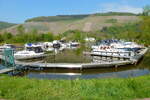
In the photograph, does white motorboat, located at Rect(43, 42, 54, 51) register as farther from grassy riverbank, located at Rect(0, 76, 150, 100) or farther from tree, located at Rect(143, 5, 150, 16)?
grassy riverbank, located at Rect(0, 76, 150, 100)

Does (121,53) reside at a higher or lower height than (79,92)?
lower

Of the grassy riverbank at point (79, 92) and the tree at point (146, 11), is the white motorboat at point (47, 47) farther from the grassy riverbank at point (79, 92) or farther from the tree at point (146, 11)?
the grassy riverbank at point (79, 92)

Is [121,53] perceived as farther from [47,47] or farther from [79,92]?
[79,92]

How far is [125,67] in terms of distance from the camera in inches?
1362

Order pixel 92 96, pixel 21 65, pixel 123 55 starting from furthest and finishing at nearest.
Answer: pixel 123 55 < pixel 21 65 < pixel 92 96

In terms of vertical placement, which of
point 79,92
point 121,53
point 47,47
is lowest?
point 47,47

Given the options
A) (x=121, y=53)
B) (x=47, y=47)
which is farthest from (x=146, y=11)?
(x=47, y=47)

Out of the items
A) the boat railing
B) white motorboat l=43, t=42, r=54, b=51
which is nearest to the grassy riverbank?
the boat railing

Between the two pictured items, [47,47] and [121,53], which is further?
[47,47]

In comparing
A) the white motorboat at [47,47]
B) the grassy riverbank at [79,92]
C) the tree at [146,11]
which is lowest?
the white motorboat at [47,47]

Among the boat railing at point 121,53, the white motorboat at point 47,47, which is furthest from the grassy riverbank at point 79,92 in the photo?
the white motorboat at point 47,47

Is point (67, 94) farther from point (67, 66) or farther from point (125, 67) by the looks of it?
point (125, 67)

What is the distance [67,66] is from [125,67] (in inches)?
321

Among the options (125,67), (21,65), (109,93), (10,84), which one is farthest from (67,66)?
(109,93)
